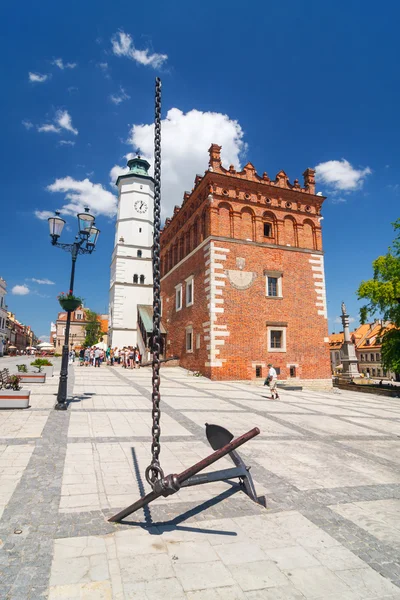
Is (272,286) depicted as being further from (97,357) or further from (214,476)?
(214,476)

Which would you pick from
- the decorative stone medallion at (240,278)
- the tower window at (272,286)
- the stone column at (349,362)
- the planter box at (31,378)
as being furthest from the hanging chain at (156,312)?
the stone column at (349,362)

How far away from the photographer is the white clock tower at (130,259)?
137 ft

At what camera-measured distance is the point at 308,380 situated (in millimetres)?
21500

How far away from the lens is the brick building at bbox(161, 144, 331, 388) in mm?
20156

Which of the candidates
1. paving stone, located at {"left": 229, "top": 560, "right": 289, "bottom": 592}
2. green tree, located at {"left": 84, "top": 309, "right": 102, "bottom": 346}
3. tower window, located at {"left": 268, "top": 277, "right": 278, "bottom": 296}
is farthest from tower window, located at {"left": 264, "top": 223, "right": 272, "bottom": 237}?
green tree, located at {"left": 84, "top": 309, "right": 102, "bottom": 346}

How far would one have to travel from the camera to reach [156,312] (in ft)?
11.7

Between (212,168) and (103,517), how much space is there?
20187 millimetres

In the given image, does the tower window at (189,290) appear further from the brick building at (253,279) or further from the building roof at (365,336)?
the building roof at (365,336)

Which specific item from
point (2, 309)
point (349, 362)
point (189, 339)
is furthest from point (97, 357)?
point (2, 309)

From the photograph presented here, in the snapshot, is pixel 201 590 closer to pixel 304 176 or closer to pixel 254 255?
pixel 254 255

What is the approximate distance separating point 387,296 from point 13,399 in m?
24.6

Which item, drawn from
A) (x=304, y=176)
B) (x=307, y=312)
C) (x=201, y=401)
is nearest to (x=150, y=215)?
(x=304, y=176)

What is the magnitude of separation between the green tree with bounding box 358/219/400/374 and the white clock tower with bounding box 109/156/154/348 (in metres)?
24.7

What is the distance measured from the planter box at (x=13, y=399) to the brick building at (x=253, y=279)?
11666 millimetres
